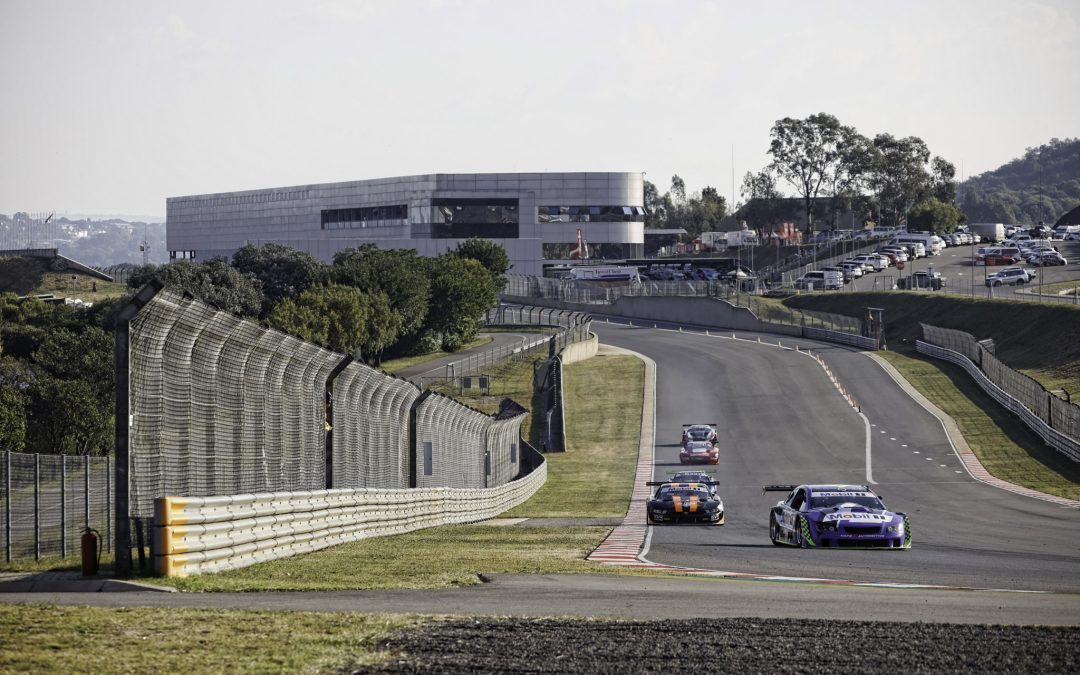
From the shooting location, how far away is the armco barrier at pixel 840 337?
3314 inches

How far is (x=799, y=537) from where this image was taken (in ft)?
73.8

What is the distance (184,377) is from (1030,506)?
85.3 ft

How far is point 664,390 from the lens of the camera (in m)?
70.1

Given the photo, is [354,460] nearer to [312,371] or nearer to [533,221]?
[312,371]

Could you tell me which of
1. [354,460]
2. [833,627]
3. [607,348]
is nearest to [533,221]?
[607,348]

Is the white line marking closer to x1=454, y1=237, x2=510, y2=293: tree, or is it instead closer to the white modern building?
x1=454, y1=237, x2=510, y2=293: tree

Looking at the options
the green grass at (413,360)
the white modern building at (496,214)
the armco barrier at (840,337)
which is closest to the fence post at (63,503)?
the green grass at (413,360)

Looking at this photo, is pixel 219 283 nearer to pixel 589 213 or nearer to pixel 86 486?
pixel 589 213

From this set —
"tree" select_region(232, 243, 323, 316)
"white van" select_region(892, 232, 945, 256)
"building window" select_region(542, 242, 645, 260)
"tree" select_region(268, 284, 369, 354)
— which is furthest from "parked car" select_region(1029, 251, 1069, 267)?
"tree" select_region(268, 284, 369, 354)

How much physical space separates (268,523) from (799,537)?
10451 millimetres

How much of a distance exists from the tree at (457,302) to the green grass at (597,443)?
13.4 meters

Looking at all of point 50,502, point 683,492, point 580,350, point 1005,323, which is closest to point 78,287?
point 580,350

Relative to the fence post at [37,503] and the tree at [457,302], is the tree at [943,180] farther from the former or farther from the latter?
the fence post at [37,503]

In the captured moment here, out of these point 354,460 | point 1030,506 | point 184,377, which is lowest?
point 1030,506
